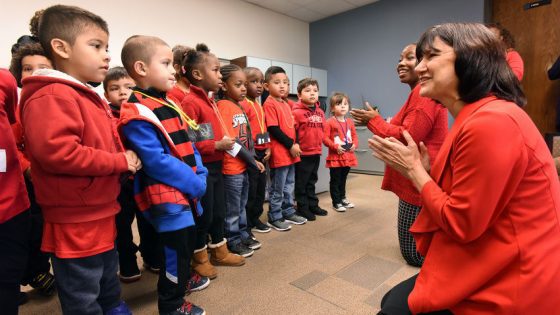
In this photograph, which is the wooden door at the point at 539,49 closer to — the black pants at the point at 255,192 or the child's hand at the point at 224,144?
the black pants at the point at 255,192

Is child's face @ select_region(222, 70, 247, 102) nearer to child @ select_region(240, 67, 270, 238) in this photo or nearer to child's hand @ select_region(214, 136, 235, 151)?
child @ select_region(240, 67, 270, 238)

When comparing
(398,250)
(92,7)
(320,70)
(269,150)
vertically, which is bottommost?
(398,250)

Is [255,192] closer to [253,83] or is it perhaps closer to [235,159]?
[235,159]

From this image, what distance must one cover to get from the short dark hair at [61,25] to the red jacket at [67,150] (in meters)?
0.14

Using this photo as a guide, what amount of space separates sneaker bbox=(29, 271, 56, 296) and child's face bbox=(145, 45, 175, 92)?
1.29m

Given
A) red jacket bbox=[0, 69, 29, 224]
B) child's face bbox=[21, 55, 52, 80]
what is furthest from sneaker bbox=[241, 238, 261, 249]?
child's face bbox=[21, 55, 52, 80]

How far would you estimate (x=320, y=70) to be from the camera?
6207 mm

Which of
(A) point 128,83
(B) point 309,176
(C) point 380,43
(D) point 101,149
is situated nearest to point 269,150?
(B) point 309,176

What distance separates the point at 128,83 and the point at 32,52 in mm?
530

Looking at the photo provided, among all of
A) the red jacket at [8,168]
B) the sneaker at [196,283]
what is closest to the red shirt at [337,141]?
the sneaker at [196,283]

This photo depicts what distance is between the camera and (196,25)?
4.71 meters

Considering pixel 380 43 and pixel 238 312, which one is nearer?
pixel 238 312

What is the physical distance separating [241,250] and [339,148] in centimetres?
149

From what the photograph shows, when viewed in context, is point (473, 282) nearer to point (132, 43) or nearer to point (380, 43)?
point (132, 43)
